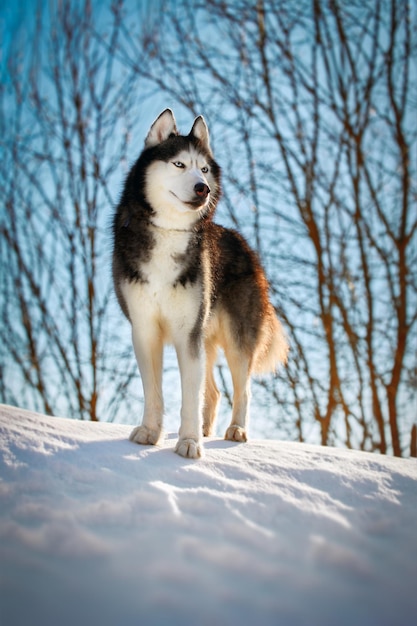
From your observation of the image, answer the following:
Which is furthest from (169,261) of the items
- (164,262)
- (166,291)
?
(166,291)

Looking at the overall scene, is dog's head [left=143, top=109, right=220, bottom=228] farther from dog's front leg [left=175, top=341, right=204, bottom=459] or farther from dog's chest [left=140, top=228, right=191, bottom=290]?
dog's front leg [left=175, top=341, right=204, bottom=459]

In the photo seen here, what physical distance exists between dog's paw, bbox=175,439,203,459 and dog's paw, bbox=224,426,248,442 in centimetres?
71

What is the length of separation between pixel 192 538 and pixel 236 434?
5.22 ft

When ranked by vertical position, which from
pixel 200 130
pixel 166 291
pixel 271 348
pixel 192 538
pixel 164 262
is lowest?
pixel 192 538

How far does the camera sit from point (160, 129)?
120 inches

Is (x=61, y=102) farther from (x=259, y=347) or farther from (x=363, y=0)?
(x=259, y=347)

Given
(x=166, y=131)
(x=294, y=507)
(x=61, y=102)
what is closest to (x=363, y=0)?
(x=61, y=102)

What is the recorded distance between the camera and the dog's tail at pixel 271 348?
12.8ft

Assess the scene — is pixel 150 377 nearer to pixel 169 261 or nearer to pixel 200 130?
pixel 169 261

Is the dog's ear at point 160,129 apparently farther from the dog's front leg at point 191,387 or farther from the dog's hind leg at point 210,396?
the dog's hind leg at point 210,396

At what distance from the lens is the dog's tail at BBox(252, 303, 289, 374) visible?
12.8 ft

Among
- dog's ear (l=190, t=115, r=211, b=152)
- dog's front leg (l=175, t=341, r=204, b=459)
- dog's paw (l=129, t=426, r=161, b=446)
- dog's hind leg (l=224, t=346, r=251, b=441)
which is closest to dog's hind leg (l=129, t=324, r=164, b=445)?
dog's paw (l=129, t=426, r=161, b=446)

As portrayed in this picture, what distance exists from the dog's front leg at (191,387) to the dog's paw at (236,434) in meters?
0.59

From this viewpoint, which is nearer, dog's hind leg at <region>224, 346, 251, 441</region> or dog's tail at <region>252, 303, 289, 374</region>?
dog's hind leg at <region>224, 346, 251, 441</region>
